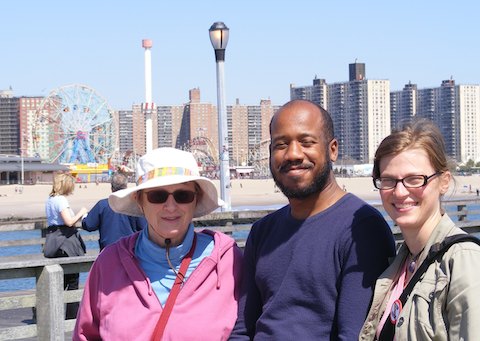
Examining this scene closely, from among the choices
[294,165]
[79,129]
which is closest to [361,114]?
[79,129]

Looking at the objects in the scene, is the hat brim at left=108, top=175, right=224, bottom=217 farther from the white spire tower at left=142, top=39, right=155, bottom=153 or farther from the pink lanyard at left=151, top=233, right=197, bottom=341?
the white spire tower at left=142, top=39, right=155, bottom=153

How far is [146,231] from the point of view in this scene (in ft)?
9.90

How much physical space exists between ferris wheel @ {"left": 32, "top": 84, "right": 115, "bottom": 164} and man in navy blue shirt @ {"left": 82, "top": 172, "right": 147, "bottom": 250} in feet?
307

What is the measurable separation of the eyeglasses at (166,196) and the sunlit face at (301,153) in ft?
1.17

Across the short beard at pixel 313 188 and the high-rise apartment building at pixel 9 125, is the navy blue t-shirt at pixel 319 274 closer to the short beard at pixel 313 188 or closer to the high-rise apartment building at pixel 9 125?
the short beard at pixel 313 188

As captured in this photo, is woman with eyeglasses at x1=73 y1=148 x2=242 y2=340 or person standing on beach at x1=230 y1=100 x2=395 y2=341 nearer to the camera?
person standing on beach at x1=230 y1=100 x2=395 y2=341

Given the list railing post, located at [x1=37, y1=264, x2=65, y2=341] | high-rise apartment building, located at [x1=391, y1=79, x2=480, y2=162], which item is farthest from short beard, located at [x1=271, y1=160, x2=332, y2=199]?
high-rise apartment building, located at [x1=391, y1=79, x2=480, y2=162]

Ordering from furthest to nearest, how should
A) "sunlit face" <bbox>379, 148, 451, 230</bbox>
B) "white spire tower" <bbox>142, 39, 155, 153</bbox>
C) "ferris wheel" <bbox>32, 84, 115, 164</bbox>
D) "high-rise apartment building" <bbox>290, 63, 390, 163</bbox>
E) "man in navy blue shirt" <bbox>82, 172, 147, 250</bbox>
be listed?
1. "high-rise apartment building" <bbox>290, 63, 390, 163</bbox>
2. "ferris wheel" <bbox>32, 84, 115, 164</bbox>
3. "white spire tower" <bbox>142, 39, 155, 153</bbox>
4. "man in navy blue shirt" <bbox>82, 172, 147, 250</bbox>
5. "sunlit face" <bbox>379, 148, 451, 230</bbox>

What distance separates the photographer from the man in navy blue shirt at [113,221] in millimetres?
6781

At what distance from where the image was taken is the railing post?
464cm

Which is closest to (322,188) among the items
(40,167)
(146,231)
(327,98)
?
(146,231)

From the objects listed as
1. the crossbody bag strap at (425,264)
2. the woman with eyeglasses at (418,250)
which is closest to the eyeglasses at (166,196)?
the woman with eyeglasses at (418,250)

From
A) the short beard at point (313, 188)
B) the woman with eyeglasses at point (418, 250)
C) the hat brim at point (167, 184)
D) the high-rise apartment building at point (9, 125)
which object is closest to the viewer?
the woman with eyeglasses at point (418, 250)

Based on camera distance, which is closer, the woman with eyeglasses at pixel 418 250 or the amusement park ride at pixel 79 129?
the woman with eyeglasses at pixel 418 250
